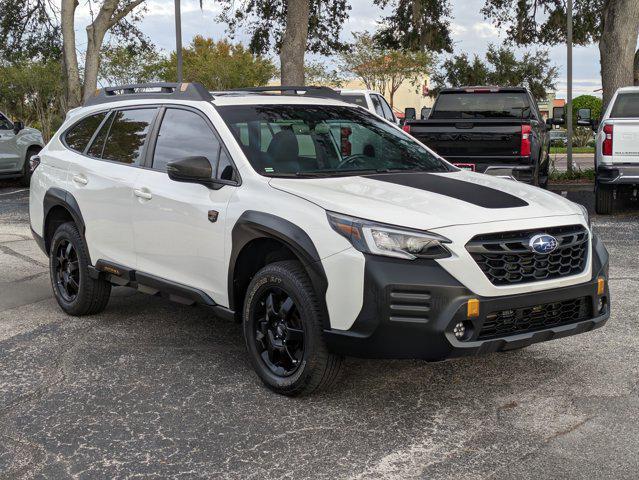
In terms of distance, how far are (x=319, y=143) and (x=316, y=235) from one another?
127 cm

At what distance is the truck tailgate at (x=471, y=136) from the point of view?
1219cm

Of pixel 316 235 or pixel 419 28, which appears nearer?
pixel 316 235

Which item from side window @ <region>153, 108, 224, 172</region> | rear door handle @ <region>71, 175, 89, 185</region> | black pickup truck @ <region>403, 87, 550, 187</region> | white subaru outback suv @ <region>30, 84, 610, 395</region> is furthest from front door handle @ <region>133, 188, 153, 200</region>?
black pickup truck @ <region>403, 87, 550, 187</region>

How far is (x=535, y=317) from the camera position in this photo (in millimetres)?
4449

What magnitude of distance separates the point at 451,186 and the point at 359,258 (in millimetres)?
1053

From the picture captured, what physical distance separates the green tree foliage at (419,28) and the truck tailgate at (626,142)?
487 inches

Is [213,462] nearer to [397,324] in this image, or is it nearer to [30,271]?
[397,324]

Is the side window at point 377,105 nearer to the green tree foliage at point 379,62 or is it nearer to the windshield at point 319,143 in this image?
the windshield at point 319,143

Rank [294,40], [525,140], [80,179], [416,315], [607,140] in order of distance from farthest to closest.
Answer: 1. [294,40]
2. [525,140]
3. [607,140]
4. [80,179]
5. [416,315]

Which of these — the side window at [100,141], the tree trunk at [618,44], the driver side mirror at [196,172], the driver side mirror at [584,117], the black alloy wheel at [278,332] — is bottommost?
the black alloy wheel at [278,332]

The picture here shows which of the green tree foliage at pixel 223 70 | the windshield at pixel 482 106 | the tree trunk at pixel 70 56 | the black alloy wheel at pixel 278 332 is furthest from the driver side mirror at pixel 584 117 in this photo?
the green tree foliage at pixel 223 70

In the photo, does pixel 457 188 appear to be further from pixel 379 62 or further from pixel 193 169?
pixel 379 62

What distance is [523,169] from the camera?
39.7 feet

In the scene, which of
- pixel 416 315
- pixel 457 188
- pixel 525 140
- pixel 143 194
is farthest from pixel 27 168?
pixel 416 315
